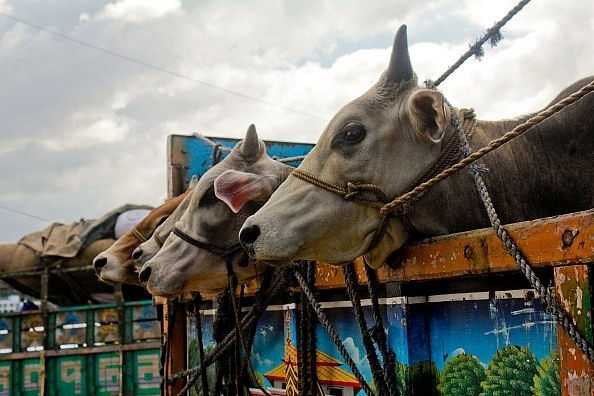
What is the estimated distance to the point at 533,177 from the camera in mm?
2422

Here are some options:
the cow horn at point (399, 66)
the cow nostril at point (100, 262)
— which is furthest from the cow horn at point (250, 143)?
the cow nostril at point (100, 262)

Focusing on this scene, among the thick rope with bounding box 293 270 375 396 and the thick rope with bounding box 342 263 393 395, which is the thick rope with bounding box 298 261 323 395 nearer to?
the thick rope with bounding box 293 270 375 396

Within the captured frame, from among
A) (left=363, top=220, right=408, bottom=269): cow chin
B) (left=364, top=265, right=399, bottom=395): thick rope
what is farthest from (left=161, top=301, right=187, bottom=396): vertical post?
(left=363, top=220, right=408, bottom=269): cow chin

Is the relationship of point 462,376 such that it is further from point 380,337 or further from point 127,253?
point 127,253

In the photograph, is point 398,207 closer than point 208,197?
Yes

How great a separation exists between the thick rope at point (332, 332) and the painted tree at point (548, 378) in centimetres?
64

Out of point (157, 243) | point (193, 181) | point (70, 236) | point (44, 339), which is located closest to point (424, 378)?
point (157, 243)

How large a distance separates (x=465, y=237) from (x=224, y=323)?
1.90m

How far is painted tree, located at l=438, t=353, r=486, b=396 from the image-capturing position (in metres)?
2.14

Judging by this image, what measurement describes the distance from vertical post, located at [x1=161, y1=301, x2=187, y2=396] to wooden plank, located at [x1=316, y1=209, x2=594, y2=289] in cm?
192

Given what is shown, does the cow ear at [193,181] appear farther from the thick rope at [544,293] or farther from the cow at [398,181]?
the thick rope at [544,293]

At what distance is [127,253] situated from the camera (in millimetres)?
4770

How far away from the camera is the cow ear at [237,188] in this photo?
3.23 m

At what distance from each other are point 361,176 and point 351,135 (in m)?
0.15
